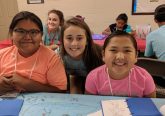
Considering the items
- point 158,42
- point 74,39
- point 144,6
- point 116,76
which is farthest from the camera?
point 144,6

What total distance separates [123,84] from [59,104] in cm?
41

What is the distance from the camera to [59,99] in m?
1.19

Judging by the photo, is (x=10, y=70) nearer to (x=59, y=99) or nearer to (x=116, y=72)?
(x=59, y=99)

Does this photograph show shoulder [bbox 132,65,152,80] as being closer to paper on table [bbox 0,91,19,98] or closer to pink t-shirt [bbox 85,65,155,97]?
pink t-shirt [bbox 85,65,155,97]

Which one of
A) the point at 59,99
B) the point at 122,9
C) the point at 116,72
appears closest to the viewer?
the point at 59,99

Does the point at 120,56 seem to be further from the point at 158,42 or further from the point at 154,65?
the point at 158,42

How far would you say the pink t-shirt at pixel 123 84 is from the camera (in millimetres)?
1293

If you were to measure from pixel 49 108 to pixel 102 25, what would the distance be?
3849 mm

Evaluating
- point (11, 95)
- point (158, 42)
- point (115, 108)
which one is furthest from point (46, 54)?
point (158, 42)

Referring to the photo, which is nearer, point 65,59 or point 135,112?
point 135,112

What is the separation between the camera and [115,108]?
3.50 feet

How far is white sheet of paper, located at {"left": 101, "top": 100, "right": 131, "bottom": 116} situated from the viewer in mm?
1029

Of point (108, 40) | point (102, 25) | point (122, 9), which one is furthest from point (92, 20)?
point (108, 40)

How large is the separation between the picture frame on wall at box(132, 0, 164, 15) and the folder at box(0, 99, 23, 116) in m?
3.81
